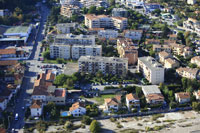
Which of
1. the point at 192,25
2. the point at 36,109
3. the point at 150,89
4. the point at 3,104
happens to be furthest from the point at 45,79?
the point at 192,25

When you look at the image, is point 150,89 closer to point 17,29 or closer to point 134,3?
point 17,29

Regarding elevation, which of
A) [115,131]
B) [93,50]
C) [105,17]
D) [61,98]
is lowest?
[115,131]

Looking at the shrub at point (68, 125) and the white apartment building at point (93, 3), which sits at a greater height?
the white apartment building at point (93, 3)

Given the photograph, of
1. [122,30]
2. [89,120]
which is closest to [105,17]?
→ [122,30]

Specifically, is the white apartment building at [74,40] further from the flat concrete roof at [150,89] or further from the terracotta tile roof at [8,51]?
the flat concrete roof at [150,89]

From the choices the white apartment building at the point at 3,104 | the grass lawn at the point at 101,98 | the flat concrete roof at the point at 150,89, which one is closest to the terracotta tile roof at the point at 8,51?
the white apartment building at the point at 3,104

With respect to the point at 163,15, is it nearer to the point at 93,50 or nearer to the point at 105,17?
the point at 105,17

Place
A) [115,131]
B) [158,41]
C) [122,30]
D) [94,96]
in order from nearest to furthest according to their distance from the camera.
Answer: [115,131] → [94,96] → [158,41] → [122,30]
